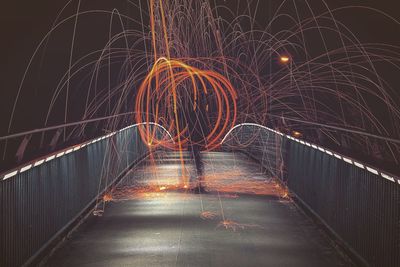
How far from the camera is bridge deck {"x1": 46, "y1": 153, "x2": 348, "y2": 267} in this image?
11.0 m

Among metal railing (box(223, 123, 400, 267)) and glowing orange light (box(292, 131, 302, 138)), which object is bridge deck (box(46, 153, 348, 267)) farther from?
glowing orange light (box(292, 131, 302, 138))

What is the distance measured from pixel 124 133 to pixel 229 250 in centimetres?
1296

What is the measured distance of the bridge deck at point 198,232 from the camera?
11047 millimetres

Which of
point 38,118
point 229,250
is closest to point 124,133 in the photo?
point 229,250

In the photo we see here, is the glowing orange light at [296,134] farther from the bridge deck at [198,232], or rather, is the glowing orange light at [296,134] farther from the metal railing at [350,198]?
the bridge deck at [198,232]

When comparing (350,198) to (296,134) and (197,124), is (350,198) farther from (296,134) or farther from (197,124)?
(197,124)

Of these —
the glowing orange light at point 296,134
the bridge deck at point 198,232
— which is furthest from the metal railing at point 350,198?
the bridge deck at point 198,232

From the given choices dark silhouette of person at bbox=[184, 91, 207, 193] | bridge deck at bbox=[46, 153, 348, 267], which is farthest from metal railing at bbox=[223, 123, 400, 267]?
dark silhouette of person at bbox=[184, 91, 207, 193]

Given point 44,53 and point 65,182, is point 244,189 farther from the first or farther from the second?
point 44,53

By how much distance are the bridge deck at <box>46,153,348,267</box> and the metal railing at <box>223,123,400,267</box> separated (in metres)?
0.39

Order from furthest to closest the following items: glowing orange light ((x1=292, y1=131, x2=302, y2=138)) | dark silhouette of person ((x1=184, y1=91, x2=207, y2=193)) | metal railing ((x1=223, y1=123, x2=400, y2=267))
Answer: glowing orange light ((x1=292, y1=131, x2=302, y2=138))
dark silhouette of person ((x1=184, y1=91, x2=207, y2=193))
metal railing ((x1=223, y1=123, x2=400, y2=267))

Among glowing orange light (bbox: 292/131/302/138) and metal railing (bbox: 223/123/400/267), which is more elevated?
glowing orange light (bbox: 292/131/302/138)

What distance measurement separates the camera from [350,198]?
11.7 metres

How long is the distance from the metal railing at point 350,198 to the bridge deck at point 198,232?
390 millimetres
